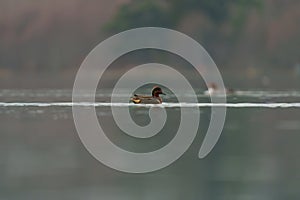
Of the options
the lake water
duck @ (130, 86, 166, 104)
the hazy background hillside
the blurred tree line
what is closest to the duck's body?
duck @ (130, 86, 166, 104)

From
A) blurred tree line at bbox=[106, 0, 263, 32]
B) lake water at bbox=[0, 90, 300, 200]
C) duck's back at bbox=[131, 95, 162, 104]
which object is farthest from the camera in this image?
blurred tree line at bbox=[106, 0, 263, 32]

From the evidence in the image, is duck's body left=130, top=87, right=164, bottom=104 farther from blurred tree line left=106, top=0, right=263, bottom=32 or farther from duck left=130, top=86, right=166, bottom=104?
blurred tree line left=106, top=0, right=263, bottom=32

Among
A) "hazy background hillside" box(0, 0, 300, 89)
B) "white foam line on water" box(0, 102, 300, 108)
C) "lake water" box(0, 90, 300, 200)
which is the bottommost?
"lake water" box(0, 90, 300, 200)

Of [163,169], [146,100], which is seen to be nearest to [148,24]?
[146,100]

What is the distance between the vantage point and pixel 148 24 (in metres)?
36.2

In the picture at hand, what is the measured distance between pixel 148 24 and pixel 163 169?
2705 centimetres

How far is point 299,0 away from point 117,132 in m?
24.3

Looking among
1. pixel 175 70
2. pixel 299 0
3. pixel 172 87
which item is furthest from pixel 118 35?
pixel 172 87

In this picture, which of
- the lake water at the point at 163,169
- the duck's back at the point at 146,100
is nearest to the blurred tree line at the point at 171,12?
the lake water at the point at 163,169

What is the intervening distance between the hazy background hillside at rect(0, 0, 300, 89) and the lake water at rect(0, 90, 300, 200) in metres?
18.1

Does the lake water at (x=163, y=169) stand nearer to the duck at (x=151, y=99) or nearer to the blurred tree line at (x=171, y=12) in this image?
the duck at (x=151, y=99)

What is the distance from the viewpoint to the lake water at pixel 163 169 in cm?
826

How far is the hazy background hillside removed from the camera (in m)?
33.7

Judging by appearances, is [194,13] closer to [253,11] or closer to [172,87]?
[253,11]
